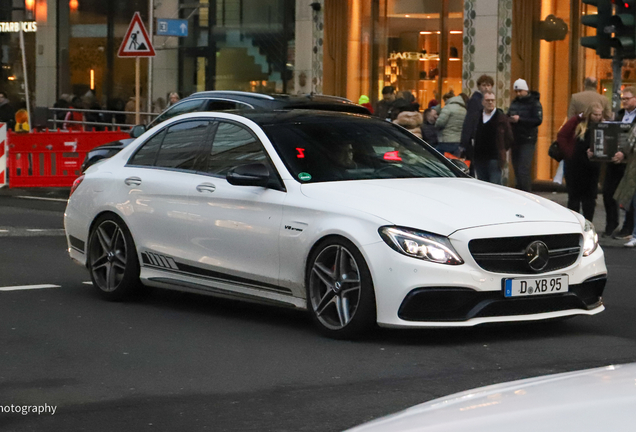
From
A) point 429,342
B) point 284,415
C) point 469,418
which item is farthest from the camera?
point 429,342

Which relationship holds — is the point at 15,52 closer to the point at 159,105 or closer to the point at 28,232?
the point at 159,105

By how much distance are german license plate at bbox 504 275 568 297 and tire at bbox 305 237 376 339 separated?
0.82 metres

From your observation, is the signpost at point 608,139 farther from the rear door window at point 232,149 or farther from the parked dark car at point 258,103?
the rear door window at point 232,149

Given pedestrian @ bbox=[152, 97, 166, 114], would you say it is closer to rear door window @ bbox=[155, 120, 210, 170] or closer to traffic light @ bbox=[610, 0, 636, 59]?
traffic light @ bbox=[610, 0, 636, 59]

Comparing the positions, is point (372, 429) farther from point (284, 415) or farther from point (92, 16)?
point (92, 16)

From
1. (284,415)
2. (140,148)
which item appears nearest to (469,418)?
(284,415)

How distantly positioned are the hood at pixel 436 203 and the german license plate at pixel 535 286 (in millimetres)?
362

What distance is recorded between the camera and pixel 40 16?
30750 mm

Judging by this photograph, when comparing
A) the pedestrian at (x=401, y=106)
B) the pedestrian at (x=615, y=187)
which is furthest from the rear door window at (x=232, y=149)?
the pedestrian at (x=401, y=106)

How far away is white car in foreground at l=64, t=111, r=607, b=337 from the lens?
710cm

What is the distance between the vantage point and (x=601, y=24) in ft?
46.6

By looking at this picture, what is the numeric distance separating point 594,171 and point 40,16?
1954cm

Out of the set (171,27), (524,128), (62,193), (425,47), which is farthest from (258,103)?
(425,47)

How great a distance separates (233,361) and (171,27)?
15.9m
